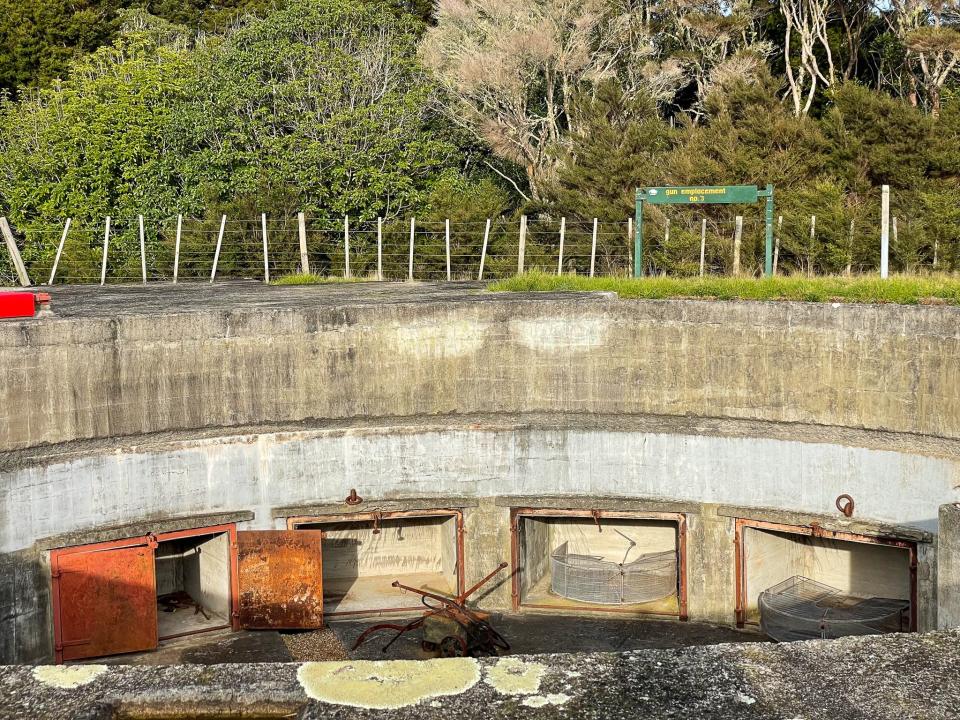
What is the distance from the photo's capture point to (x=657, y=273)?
22.9 metres

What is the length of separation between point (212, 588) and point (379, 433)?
2.87 metres

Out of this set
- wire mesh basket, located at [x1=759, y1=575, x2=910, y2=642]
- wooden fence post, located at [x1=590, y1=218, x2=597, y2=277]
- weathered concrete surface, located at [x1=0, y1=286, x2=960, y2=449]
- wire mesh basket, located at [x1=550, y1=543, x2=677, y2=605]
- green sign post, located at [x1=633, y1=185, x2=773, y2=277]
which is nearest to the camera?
wire mesh basket, located at [x1=759, y1=575, x2=910, y2=642]

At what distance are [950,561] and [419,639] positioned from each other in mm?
6457

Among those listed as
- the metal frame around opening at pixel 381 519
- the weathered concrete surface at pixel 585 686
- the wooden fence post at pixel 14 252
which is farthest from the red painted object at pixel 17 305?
the weathered concrete surface at pixel 585 686

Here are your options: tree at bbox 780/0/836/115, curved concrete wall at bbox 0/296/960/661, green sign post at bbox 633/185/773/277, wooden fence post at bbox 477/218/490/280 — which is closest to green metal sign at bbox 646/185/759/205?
green sign post at bbox 633/185/773/277

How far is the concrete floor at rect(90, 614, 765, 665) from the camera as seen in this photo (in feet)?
42.9

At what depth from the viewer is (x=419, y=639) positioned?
13.6 metres

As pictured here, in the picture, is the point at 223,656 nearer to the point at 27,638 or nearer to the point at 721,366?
the point at 27,638

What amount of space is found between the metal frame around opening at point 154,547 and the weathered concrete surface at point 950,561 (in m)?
8.02

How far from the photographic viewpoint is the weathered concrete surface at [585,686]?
470 centimetres

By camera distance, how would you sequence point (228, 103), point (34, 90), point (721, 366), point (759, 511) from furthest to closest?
1. point (34, 90)
2. point (228, 103)
3. point (721, 366)
4. point (759, 511)

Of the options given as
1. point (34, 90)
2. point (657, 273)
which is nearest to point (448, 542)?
point (657, 273)

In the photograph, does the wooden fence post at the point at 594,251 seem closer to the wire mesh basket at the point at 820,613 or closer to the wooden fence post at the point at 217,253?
the wooden fence post at the point at 217,253

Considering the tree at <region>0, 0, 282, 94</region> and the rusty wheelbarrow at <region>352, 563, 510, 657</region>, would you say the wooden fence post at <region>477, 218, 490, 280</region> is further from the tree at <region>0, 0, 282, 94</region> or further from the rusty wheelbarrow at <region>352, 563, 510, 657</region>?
the tree at <region>0, 0, 282, 94</region>
